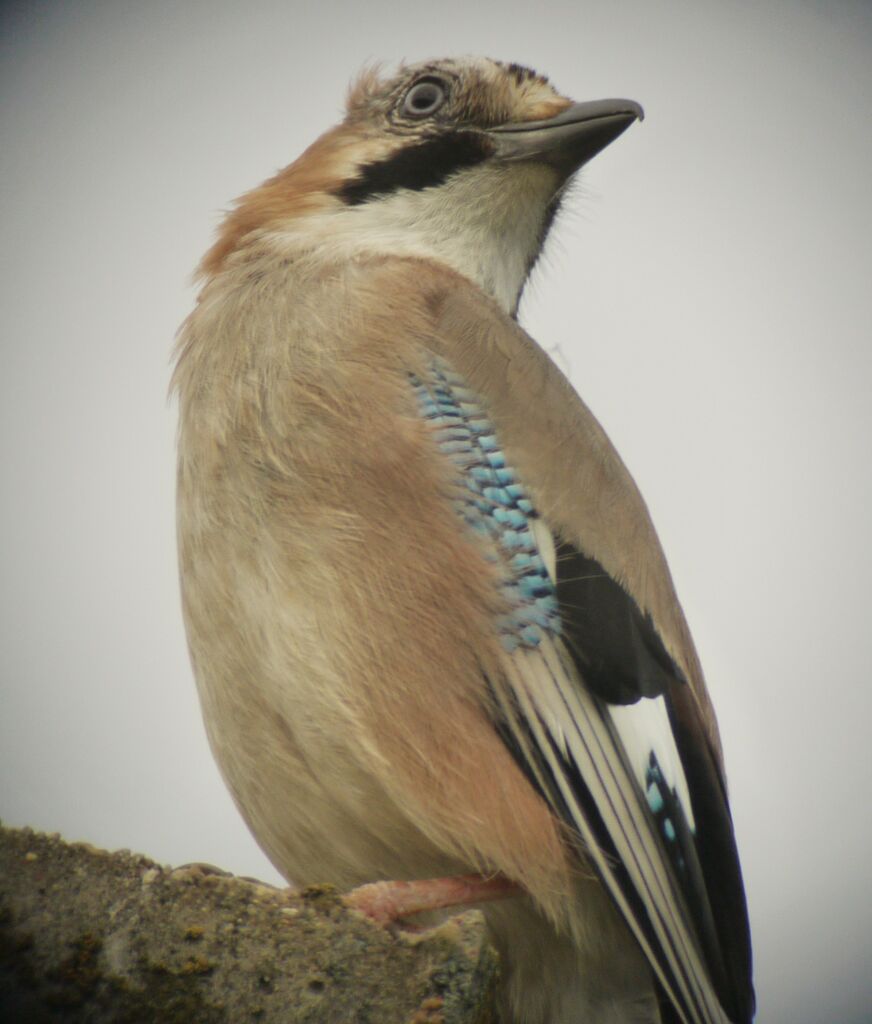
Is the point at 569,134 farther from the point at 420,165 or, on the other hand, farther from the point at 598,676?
the point at 598,676

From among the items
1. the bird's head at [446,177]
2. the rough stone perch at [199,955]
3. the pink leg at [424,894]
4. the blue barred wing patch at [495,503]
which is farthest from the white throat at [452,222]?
the rough stone perch at [199,955]

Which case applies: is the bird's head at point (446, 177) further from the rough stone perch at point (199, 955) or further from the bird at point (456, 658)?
the rough stone perch at point (199, 955)

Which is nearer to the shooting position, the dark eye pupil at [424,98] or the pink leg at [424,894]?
the pink leg at [424,894]

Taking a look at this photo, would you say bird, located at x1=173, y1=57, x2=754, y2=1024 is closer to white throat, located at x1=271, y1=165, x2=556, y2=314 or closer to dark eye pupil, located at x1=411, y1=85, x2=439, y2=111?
white throat, located at x1=271, y1=165, x2=556, y2=314

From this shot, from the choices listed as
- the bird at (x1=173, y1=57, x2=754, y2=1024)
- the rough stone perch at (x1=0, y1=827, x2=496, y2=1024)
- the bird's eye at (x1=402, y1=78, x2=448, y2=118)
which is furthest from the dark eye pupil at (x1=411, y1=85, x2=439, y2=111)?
the rough stone perch at (x1=0, y1=827, x2=496, y2=1024)

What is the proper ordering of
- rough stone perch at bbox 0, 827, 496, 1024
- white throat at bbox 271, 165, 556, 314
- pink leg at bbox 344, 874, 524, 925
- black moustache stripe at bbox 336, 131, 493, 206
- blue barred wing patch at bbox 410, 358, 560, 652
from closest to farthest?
rough stone perch at bbox 0, 827, 496, 1024, pink leg at bbox 344, 874, 524, 925, blue barred wing patch at bbox 410, 358, 560, 652, white throat at bbox 271, 165, 556, 314, black moustache stripe at bbox 336, 131, 493, 206

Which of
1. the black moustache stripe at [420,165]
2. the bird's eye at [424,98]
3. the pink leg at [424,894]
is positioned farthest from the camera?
the bird's eye at [424,98]

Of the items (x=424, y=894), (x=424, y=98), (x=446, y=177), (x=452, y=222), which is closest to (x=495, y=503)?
(x=424, y=894)
